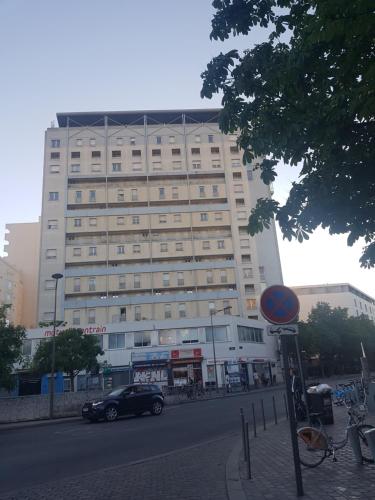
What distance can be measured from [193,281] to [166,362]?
566 inches

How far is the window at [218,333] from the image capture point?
52.3 metres

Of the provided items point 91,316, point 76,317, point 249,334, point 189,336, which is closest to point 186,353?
point 189,336

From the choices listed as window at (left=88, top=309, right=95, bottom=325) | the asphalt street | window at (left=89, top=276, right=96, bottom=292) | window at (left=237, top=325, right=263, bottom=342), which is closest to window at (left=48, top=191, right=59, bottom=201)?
window at (left=89, top=276, right=96, bottom=292)

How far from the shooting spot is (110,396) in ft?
65.6

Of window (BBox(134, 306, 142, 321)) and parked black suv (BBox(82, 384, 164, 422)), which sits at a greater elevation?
window (BBox(134, 306, 142, 321))

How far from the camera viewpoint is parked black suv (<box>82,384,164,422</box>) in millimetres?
19141

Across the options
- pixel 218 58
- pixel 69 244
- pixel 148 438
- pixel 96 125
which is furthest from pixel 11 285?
pixel 218 58

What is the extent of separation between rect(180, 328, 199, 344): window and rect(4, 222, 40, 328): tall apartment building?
4162 centimetres

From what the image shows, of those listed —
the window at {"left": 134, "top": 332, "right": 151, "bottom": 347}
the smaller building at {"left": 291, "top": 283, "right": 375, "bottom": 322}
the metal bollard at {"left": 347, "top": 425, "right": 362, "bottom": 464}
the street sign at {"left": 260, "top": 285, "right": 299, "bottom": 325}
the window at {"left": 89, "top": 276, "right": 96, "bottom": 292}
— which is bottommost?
the metal bollard at {"left": 347, "top": 425, "right": 362, "bottom": 464}

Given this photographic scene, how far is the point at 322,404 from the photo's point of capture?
11.7 m

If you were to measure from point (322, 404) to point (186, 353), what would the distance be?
4029 cm

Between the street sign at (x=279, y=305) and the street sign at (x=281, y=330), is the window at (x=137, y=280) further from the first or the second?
the street sign at (x=281, y=330)

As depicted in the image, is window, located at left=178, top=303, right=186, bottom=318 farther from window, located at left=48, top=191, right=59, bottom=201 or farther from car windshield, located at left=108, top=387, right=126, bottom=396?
car windshield, located at left=108, top=387, right=126, bottom=396

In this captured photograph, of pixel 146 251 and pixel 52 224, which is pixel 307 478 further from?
pixel 52 224
